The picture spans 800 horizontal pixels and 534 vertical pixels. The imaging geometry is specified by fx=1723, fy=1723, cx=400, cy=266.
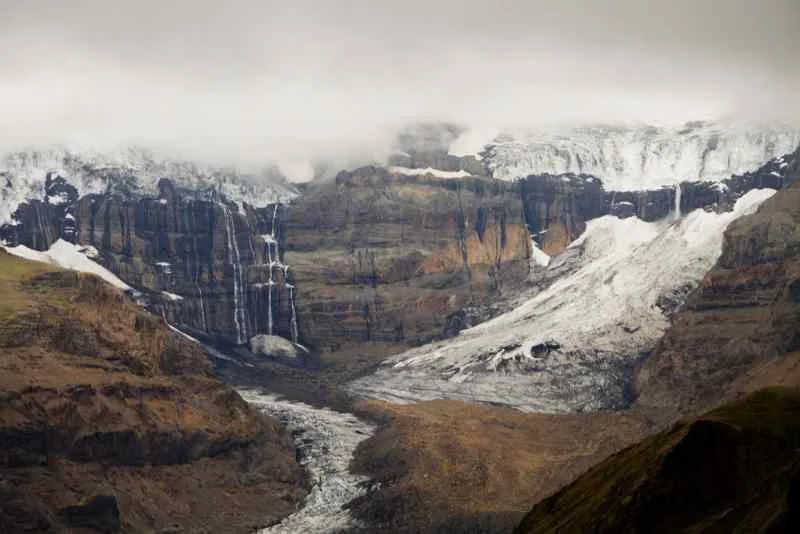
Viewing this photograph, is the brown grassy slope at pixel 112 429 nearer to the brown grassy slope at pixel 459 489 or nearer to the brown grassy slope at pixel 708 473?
the brown grassy slope at pixel 459 489

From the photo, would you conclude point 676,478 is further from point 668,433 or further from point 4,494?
point 4,494

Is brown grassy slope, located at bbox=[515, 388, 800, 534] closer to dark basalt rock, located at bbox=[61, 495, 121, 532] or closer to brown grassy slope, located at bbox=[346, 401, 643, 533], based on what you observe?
dark basalt rock, located at bbox=[61, 495, 121, 532]

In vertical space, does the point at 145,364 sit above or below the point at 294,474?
above

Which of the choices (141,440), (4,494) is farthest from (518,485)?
(4,494)

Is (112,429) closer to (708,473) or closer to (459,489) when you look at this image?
(459,489)

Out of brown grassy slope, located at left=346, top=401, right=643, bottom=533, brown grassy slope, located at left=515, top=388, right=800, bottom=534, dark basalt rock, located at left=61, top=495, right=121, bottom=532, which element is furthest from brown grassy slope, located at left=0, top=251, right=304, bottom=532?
brown grassy slope, located at left=515, top=388, right=800, bottom=534

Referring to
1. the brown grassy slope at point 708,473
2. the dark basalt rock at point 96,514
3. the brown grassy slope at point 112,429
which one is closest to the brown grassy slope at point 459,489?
the brown grassy slope at point 112,429

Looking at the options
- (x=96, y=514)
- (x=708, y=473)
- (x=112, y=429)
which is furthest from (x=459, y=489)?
(x=708, y=473)
